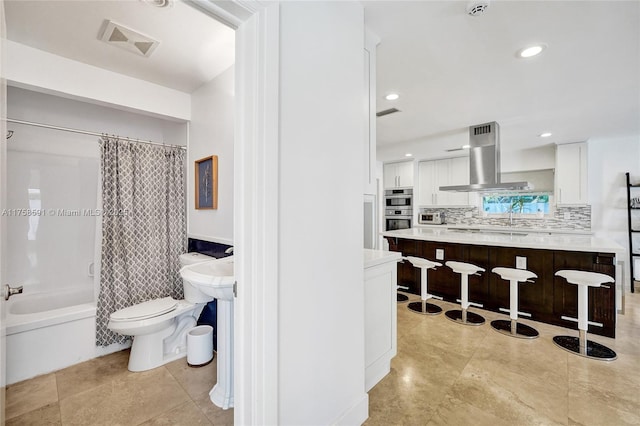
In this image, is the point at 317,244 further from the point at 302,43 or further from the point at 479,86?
the point at 479,86

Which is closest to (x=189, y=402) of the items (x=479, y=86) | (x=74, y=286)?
(x=74, y=286)

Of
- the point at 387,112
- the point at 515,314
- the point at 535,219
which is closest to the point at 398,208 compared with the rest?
the point at 535,219

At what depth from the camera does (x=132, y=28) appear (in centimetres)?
180

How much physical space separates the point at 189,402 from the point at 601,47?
12.3ft

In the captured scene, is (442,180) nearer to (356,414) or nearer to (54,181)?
(356,414)

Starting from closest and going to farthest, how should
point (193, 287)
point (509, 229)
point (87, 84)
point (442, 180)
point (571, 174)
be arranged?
point (193, 287) → point (87, 84) → point (571, 174) → point (509, 229) → point (442, 180)

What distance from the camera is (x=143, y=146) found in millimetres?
2523

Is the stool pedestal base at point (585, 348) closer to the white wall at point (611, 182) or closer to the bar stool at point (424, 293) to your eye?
the bar stool at point (424, 293)

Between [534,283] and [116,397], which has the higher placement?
[534,283]

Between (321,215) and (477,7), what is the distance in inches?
58.2

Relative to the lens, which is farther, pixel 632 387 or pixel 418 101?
pixel 418 101

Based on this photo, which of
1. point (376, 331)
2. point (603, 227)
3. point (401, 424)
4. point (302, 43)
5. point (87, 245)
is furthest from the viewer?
point (603, 227)

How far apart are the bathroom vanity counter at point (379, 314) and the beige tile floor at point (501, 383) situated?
112 mm

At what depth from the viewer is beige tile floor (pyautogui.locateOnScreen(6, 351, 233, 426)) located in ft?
5.30
